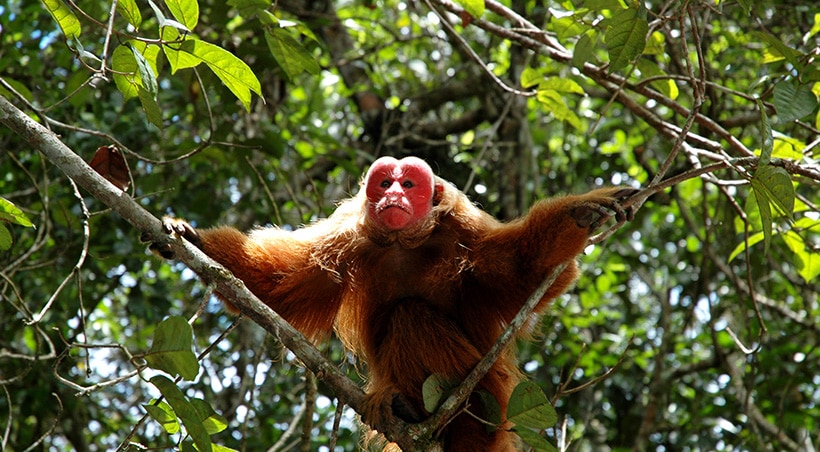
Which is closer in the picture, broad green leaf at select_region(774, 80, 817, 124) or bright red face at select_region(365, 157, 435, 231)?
broad green leaf at select_region(774, 80, 817, 124)

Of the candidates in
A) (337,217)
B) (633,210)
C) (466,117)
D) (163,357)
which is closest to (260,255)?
(337,217)

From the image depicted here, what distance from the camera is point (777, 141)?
4.44 metres

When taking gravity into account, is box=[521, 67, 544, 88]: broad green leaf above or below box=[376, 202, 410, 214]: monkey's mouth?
below

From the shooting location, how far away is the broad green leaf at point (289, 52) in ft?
15.4

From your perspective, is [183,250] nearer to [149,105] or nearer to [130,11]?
[149,105]

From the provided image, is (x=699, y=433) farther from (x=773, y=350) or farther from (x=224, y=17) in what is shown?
(x=224, y=17)

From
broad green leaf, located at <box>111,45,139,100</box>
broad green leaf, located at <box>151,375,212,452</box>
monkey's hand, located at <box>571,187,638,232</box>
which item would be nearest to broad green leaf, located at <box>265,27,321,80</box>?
broad green leaf, located at <box>111,45,139,100</box>

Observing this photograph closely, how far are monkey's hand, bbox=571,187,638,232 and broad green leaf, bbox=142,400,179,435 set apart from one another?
2126 mm

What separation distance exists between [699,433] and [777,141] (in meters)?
3.37

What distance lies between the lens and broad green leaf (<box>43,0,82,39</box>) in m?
3.25

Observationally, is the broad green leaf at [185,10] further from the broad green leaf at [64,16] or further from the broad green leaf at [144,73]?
the broad green leaf at [64,16]

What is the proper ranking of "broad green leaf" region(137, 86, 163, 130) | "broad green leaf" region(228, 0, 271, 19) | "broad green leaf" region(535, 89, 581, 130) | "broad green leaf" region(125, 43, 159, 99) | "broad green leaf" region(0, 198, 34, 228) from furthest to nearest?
"broad green leaf" region(535, 89, 581, 130), "broad green leaf" region(228, 0, 271, 19), "broad green leaf" region(0, 198, 34, 228), "broad green leaf" region(137, 86, 163, 130), "broad green leaf" region(125, 43, 159, 99)

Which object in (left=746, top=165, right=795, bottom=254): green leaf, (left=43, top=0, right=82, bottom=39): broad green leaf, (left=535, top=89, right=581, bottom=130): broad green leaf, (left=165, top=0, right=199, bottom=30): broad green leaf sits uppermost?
(left=43, top=0, right=82, bottom=39): broad green leaf

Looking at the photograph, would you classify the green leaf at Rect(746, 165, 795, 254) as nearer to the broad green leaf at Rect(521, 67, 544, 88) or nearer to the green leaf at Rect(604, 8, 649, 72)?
the green leaf at Rect(604, 8, 649, 72)
